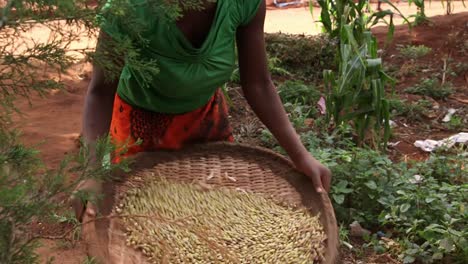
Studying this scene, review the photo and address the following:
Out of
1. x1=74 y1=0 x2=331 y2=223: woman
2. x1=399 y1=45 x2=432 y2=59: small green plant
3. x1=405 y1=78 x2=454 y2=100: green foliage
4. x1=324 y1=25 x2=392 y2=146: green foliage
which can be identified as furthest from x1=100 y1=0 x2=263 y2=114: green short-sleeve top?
x1=399 y1=45 x2=432 y2=59: small green plant

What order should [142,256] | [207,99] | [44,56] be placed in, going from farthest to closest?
[207,99] → [142,256] → [44,56]

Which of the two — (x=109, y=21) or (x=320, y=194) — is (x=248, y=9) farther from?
(x=109, y=21)

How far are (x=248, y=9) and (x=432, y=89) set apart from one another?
3.11 m

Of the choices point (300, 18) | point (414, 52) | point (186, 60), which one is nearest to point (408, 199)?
point (186, 60)

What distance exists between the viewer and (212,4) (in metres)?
1.89

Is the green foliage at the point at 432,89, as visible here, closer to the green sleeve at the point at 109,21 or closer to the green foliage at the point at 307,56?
the green foliage at the point at 307,56

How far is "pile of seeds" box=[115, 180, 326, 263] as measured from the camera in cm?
174

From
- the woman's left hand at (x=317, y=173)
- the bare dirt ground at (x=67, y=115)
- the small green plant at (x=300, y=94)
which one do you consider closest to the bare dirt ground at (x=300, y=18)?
the bare dirt ground at (x=67, y=115)

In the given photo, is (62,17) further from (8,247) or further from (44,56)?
(8,247)

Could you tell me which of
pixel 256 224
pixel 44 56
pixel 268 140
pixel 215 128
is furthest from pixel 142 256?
pixel 268 140

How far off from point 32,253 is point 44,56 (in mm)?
310

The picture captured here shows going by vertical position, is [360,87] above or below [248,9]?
below

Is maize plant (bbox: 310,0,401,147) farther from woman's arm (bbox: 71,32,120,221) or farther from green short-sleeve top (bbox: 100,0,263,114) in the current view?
woman's arm (bbox: 71,32,120,221)

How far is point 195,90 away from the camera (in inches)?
79.7
